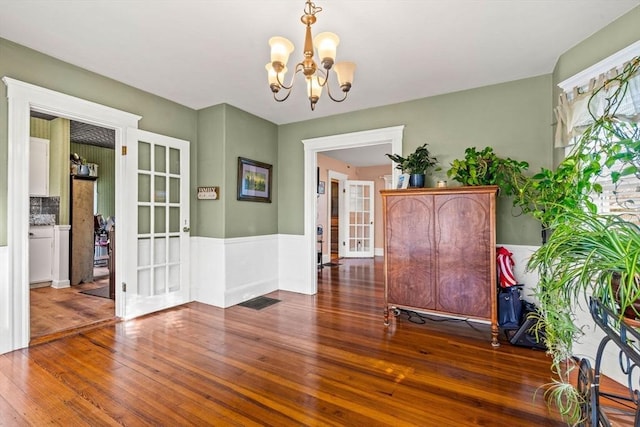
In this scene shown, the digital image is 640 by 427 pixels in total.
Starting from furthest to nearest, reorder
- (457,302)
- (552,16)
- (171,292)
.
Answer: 1. (171,292)
2. (457,302)
3. (552,16)

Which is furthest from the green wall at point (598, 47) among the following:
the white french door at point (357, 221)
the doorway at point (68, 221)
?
the white french door at point (357, 221)

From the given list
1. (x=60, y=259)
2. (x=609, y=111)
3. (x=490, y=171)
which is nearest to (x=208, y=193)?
(x=60, y=259)

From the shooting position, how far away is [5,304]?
244 centimetres

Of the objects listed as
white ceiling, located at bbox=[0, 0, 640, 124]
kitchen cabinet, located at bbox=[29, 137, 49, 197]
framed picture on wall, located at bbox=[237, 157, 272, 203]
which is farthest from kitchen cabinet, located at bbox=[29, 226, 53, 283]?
framed picture on wall, located at bbox=[237, 157, 272, 203]

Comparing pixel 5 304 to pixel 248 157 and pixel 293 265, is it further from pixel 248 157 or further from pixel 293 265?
pixel 293 265

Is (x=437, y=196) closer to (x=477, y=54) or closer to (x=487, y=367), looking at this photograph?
(x=477, y=54)

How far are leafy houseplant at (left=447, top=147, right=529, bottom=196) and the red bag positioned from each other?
0.58 meters

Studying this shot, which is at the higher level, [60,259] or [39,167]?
[39,167]

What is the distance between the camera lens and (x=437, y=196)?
2.95 meters

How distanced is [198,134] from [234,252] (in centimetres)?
164

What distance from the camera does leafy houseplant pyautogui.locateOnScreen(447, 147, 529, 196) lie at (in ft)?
9.41

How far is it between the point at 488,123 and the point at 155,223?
3888mm

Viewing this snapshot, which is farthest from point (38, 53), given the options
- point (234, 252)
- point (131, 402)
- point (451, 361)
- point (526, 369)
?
point (526, 369)

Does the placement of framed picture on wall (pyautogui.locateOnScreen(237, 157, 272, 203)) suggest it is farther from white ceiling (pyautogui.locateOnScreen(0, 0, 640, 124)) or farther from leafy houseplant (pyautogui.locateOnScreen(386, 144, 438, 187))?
leafy houseplant (pyautogui.locateOnScreen(386, 144, 438, 187))
